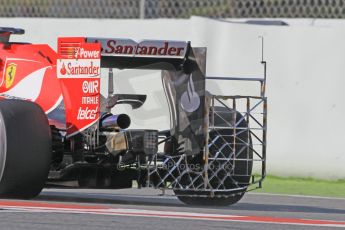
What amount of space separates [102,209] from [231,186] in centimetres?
156

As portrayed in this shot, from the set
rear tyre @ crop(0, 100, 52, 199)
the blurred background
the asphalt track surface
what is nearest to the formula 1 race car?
rear tyre @ crop(0, 100, 52, 199)

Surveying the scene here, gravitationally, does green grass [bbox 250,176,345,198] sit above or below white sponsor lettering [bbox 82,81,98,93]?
below

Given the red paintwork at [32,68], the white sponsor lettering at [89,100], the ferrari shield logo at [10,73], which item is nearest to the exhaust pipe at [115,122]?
the white sponsor lettering at [89,100]

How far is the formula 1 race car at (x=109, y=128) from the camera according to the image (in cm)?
935

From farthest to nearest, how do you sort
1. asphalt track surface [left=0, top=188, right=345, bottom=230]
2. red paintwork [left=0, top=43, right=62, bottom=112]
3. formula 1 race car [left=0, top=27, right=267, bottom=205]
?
1. red paintwork [left=0, top=43, right=62, bottom=112]
2. formula 1 race car [left=0, top=27, right=267, bottom=205]
3. asphalt track surface [left=0, top=188, right=345, bottom=230]

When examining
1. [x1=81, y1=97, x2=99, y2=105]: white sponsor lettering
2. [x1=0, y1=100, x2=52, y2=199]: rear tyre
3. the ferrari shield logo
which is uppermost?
the ferrari shield logo

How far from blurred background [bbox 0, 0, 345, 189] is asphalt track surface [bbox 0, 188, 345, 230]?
76.5 inches

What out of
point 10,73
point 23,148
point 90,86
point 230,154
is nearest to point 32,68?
→ point 10,73

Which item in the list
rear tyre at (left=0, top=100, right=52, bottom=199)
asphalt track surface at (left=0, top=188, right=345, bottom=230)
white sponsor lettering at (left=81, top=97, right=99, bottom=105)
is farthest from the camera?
white sponsor lettering at (left=81, top=97, right=99, bottom=105)

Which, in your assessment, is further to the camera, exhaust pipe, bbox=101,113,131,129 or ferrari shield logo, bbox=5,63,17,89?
ferrari shield logo, bbox=5,63,17,89

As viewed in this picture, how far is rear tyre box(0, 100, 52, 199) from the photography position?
30.1 feet

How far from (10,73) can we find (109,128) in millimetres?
1036

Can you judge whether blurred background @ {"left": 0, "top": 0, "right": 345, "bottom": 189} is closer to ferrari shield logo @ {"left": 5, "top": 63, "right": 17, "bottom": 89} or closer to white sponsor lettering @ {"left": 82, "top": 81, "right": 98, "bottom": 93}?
ferrari shield logo @ {"left": 5, "top": 63, "right": 17, "bottom": 89}

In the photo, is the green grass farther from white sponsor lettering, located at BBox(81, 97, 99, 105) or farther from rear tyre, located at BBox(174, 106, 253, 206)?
white sponsor lettering, located at BBox(81, 97, 99, 105)
